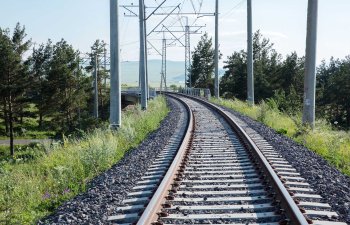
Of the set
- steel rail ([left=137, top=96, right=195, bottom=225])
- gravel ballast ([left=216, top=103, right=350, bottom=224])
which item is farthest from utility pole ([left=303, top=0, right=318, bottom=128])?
steel rail ([left=137, top=96, right=195, bottom=225])

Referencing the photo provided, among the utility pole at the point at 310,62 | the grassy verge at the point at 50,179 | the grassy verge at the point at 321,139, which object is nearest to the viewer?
the grassy verge at the point at 50,179

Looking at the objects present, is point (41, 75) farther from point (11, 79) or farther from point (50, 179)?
point (50, 179)

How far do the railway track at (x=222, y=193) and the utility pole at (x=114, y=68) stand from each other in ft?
13.6

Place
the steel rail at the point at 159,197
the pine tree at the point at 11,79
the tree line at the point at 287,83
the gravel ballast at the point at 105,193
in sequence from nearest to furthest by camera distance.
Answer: the steel rail at the point at 159,197
the gravel ballast at the point at 105,193
the pine tree at the point at 11,79
the tree line at the point at 287,83

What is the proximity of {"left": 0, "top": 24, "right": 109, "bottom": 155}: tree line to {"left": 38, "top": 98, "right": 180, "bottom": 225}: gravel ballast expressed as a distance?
45886 mm

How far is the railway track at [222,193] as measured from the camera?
19.4ft

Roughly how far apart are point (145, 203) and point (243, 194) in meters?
1.58

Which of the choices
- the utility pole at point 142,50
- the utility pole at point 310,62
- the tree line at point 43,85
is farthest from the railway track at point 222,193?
the tree line at point 43,85

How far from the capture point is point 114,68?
14.9 m

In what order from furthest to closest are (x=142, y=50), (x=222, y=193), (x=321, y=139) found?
(x=142, y=50), (x=321, y=139), (x=222, y=193)

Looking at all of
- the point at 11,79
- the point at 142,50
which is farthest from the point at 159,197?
the point at 11,79

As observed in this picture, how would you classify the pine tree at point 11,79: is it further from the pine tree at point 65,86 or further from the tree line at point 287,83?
the tree line at point 287,83

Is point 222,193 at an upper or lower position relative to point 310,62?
lower

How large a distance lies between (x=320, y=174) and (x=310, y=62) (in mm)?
7411
